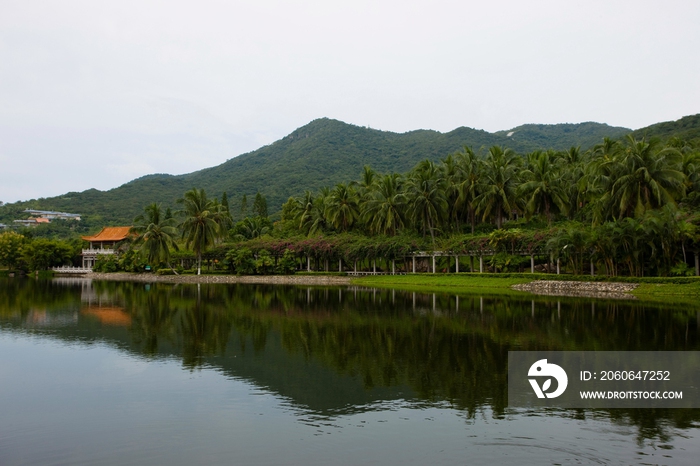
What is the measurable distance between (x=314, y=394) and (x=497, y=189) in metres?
47.4

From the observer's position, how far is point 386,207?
204 ft

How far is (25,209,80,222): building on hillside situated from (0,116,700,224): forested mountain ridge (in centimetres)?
271

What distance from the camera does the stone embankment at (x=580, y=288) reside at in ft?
123

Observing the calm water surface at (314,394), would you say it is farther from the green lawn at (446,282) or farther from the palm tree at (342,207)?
the palm tree at (342,207)

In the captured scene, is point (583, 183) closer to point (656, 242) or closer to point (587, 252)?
point (587, 252)

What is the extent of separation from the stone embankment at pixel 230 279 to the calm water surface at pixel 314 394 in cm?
3486

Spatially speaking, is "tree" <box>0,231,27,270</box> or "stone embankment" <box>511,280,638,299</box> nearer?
"stone embankment" <box>511,280,638,299</box>

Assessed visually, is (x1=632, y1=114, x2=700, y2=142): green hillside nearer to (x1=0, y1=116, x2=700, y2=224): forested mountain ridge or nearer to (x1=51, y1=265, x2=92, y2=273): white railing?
(x1=0, y1=116, x2=700, y2=224): forested mountain ridge

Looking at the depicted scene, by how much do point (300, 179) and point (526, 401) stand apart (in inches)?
4672

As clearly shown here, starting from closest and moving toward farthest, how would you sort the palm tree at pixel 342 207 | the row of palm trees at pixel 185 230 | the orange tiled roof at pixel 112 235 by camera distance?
the row of palm trees at pixel 185 230
the palm tree at pixel 342 207
the orange tiled roof at pixel 112 235

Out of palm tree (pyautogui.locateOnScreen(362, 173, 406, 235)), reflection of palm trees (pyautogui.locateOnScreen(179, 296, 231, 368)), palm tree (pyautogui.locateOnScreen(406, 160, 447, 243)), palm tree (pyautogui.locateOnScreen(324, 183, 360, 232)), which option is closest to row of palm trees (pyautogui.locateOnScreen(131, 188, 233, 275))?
palm tree (pyautogui.locateOnScreen(324, 183, 360, 232))

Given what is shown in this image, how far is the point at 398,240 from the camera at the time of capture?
197ft

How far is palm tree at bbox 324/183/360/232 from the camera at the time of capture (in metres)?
68.1

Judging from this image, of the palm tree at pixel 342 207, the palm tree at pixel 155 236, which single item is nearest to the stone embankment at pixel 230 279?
the palm tree at pixel 155 236
